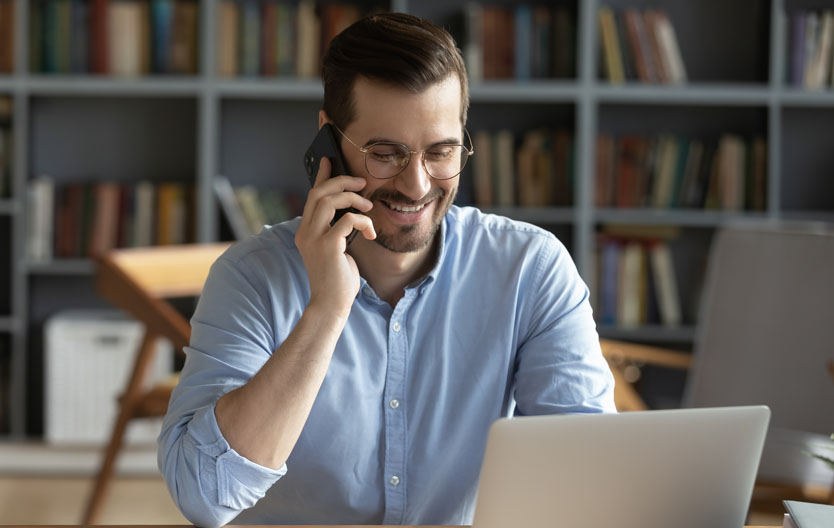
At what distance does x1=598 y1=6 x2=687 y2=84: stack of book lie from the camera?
345 cm

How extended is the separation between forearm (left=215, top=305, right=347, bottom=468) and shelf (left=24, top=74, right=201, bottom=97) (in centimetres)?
236

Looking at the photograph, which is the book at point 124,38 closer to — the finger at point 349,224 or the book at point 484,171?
the book at point 484,171

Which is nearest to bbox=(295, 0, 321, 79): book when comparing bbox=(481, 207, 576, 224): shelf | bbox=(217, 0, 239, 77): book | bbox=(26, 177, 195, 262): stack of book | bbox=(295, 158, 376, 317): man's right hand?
bbox=(217, 0, 239, 77): book

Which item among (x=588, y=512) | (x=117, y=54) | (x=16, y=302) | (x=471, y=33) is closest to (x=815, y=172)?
(x=471, y=33)

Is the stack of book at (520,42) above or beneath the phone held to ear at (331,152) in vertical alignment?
above

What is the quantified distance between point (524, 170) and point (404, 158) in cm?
229

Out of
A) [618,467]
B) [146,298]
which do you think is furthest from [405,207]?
[146,298]

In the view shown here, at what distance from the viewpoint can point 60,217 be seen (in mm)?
3562

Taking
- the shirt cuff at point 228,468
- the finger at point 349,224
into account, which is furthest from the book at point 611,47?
the shirt cuff at point 228,468

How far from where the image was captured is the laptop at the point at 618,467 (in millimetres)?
852

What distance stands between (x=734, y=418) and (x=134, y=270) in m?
1.94

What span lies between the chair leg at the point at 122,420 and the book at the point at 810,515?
6.54 ft

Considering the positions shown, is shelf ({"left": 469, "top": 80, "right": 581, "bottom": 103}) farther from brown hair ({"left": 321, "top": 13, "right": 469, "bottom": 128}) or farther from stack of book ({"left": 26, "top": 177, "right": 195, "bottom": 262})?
brown hair ({"left": 321, "top": 13, "right": 469, "bottom": 128})

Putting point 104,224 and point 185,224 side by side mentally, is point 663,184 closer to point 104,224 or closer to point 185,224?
point 185,224
